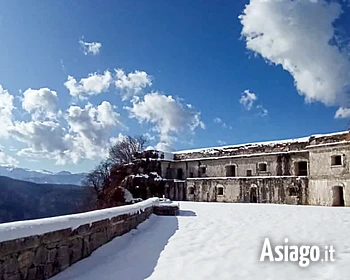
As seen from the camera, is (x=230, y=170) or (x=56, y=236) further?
(x=230, y=170)

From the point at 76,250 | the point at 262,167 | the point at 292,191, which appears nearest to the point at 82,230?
the point at 76,250

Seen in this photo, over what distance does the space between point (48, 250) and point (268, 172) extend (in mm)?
24674

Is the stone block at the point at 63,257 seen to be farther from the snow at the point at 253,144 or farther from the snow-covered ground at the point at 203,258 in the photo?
the snow at the point at 253,144

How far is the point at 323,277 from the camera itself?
4.18 metres

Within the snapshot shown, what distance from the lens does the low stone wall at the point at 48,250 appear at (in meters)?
3.46

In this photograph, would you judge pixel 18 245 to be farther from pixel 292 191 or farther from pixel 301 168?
pixel 301 168

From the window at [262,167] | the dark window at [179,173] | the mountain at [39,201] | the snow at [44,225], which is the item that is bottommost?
the mountain at [39,201]

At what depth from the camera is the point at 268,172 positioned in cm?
2706

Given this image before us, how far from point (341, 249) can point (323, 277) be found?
1.78 meters

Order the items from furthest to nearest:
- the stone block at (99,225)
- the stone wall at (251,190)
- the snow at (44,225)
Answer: the stone wall at (251,190) → the stone block at (99,225) → the snow at (44,225)

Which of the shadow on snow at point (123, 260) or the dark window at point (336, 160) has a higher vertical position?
the dark window at point (336, 160)

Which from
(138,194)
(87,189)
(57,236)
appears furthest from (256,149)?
(87,189)

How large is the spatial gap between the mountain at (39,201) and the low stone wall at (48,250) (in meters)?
23.9

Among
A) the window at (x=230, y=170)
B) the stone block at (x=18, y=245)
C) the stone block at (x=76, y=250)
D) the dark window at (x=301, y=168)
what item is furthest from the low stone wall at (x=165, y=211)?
the window at (x=230, y=170)
